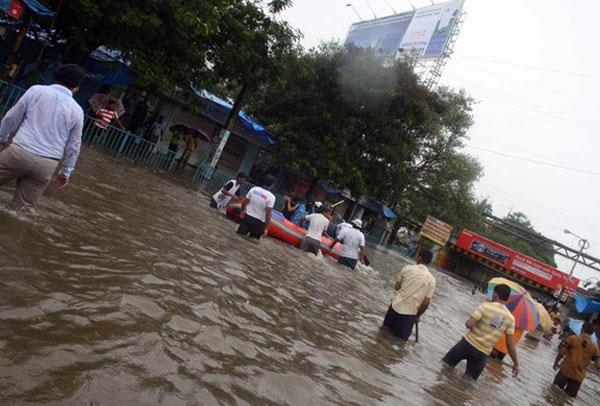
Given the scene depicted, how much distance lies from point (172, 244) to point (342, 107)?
17299 mm

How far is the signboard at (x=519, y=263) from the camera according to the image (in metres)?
31.8

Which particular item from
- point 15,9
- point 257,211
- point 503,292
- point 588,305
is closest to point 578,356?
point 503,292

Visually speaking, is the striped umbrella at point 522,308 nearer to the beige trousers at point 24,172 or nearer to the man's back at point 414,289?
the man's back at point 414,289

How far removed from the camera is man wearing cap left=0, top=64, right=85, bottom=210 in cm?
425

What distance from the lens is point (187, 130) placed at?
1908cm

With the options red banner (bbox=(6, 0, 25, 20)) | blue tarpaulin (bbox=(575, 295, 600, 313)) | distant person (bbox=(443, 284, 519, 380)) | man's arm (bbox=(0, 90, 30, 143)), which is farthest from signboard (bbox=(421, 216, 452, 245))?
man's arm (bbox=(0, 90, 30, 143))

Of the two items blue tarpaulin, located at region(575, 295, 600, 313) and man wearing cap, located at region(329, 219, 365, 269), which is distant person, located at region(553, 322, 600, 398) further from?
blue tarpaulin, located at region(575, 295, 600, 313)

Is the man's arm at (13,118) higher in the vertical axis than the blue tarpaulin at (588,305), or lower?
lower

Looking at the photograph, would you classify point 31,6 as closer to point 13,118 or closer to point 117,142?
point 117,142

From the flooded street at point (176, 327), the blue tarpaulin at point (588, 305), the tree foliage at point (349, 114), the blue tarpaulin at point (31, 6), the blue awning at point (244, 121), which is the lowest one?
the flooded street at point (176, 327)

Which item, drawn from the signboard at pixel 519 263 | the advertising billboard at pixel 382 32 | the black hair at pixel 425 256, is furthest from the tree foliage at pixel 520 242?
the black hair at pixel 425 256

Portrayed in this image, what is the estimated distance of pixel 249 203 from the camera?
952 cm

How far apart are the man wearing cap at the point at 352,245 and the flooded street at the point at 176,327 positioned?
2895 mm

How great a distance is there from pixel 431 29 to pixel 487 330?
29289 mm
